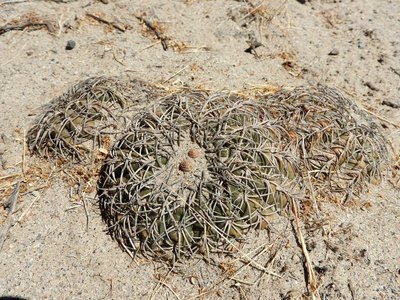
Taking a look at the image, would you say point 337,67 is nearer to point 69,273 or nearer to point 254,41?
point 254,41

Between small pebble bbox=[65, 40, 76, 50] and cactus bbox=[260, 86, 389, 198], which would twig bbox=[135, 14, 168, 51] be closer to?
small pebble bbox=[65, 40, 76, 50]

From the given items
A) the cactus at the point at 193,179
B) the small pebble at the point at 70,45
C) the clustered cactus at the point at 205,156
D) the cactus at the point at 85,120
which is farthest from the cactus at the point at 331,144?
the small pebble at the point at 70,45

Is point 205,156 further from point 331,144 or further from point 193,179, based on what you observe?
point 331,144

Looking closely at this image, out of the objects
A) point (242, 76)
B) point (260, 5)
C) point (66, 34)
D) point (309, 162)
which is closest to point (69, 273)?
point (309, 162)

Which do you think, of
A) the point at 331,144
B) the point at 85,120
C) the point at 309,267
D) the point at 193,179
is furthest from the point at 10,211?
the point at 331,144

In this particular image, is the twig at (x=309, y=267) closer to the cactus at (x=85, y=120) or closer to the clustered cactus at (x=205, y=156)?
the clustered cactus at (x=205, y=156)
